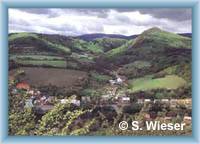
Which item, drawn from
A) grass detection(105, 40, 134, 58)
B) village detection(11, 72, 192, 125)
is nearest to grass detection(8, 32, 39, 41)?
village detection(11, 72, 192, 125)

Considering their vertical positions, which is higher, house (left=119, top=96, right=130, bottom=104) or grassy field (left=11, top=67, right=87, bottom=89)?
grassy field (left=11, top=67, right=87, bottom=89)

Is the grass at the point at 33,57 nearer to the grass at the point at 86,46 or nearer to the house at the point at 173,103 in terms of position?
the grass at the point at 86,46

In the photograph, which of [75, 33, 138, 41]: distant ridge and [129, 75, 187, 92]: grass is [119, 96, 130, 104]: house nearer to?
[129, 75, 187, 92]: grass

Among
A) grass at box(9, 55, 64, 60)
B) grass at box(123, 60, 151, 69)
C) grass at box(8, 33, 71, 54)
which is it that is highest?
grass at box(8, 33, 71, 54)

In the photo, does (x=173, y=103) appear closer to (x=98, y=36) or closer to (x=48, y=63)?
(x=98, y=36)

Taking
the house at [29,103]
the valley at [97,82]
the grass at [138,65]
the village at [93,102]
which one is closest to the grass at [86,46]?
the valley at [97,82]

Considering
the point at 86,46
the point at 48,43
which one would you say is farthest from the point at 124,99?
the point at 48,43

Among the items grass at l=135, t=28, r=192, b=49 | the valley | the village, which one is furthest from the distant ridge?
the village
